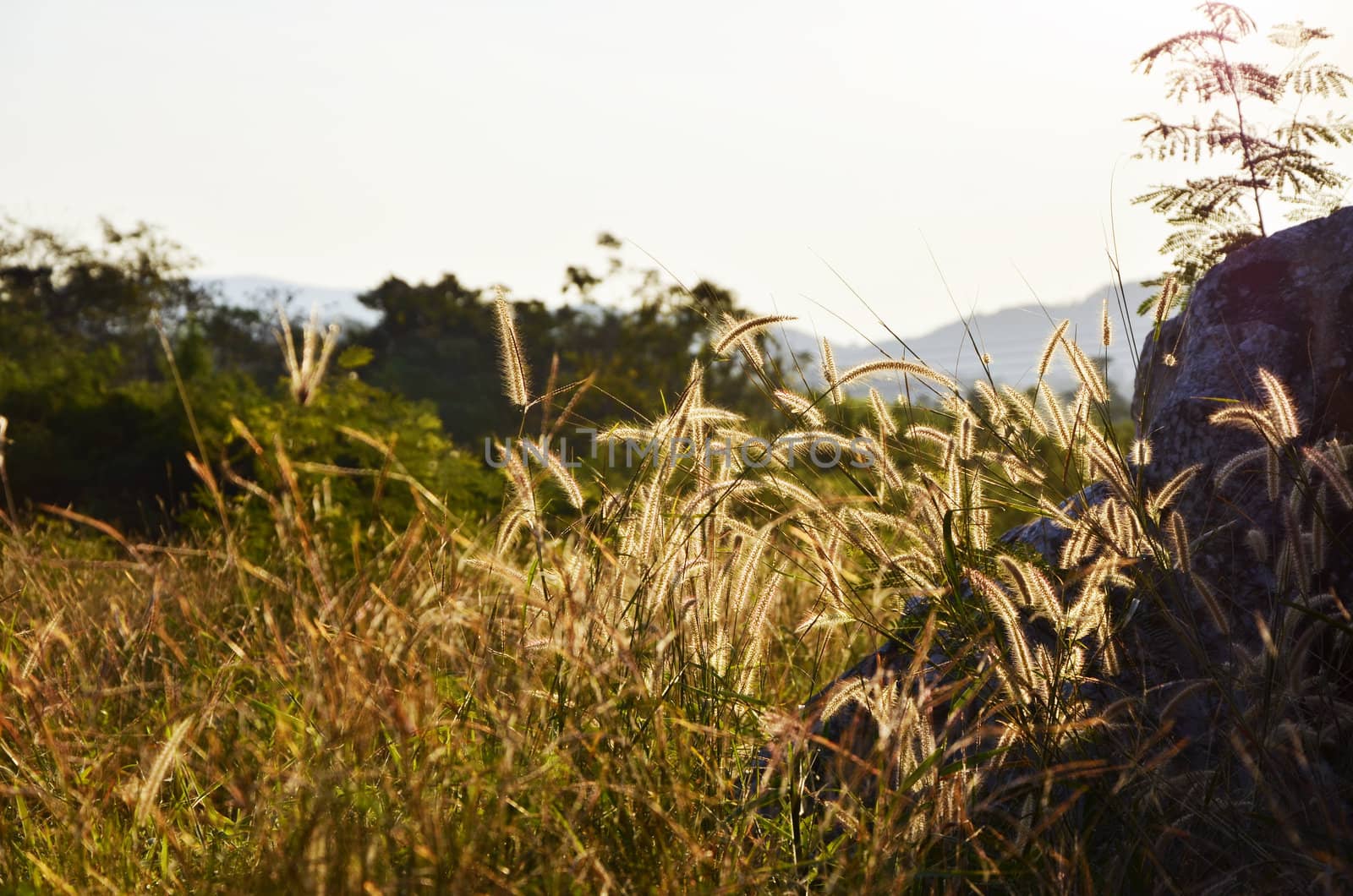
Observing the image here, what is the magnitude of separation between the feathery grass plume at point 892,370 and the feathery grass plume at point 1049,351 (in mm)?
244

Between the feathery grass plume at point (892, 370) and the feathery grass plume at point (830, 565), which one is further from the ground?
the feathery grass plume at point (892, 370)

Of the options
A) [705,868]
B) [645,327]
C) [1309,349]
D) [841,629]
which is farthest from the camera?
[645,327]

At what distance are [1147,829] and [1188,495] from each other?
3.49ft

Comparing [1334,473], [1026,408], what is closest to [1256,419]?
[1334,473]

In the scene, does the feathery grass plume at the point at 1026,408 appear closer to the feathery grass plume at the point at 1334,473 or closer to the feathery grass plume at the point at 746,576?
the feathery grass plume at the point at 1334,473

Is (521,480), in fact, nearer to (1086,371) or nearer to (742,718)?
(742,718)

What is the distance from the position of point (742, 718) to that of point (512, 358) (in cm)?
98

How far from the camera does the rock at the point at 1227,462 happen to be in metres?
2.54

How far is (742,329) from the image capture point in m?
2.25

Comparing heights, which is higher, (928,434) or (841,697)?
(928,434)

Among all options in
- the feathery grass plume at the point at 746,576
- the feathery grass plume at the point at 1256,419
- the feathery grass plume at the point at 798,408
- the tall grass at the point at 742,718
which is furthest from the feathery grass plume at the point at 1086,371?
the feathery grass plume at the point at 746,576

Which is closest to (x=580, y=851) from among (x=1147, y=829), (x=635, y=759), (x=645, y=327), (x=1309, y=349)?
(x=635, y=759)

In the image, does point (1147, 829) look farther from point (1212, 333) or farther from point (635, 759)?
point (1212, 333)

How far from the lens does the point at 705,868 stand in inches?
73.5
